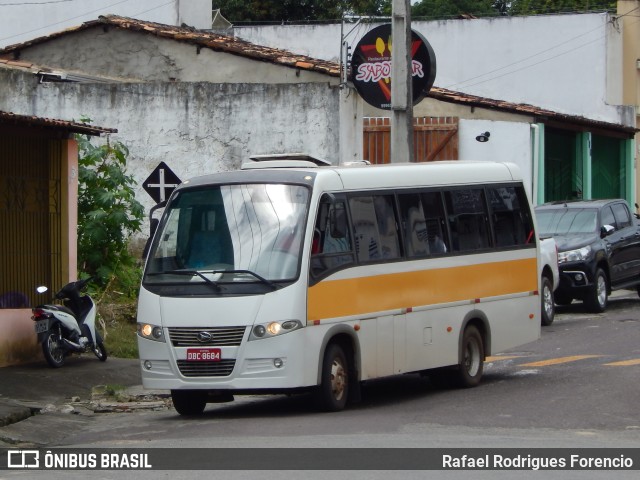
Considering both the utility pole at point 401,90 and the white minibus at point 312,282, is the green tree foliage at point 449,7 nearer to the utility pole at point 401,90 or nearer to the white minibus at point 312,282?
the utility pole at point 401,90

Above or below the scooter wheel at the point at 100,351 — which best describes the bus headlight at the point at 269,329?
above

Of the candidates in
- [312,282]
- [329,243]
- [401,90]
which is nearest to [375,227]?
[329,243]

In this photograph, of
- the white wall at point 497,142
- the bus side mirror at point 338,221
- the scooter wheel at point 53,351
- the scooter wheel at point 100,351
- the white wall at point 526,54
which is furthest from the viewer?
the white wall at point 526,54

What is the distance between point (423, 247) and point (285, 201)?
2.20m

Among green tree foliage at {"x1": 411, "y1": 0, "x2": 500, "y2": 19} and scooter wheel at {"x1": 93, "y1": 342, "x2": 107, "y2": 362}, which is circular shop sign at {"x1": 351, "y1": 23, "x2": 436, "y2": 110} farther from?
green tree foliage at {"x1": 411, "y1": 0, "x2": 500, "y2": 19}

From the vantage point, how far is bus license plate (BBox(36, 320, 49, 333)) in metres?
16.9

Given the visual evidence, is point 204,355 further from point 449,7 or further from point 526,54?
point 449,7

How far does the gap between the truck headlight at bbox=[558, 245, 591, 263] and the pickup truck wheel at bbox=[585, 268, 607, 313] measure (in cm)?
49

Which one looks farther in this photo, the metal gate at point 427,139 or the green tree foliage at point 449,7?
the green tree foliage at point 449,7

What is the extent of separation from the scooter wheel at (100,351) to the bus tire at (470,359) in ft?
17.0

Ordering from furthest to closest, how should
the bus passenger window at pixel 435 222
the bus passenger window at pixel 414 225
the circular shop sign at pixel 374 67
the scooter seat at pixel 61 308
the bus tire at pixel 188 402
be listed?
the circular shop sign at pixel 374 67 < the scooter seat at pixel 61 308 < the bus passenger window at pixel 435 222 < the bus passenger window at pixel 414 225 < the bus tire at pixel 188 402

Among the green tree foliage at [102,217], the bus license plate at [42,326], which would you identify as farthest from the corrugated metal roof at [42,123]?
the green tree foliage at [102,217]

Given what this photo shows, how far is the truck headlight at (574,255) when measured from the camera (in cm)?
2392

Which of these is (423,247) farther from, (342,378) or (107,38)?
(107,38)
